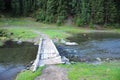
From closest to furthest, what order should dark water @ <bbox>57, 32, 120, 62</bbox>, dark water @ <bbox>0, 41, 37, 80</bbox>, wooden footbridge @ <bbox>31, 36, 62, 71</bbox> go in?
dark water @ <bbox>0, 41, 37, 80</bbox>
wooden footbridge @ <bbox>31, 36, 62, 71</bbox>
dark water @ <bbox>57, 32, 120, 62</bbox>

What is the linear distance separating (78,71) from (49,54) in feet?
20.2

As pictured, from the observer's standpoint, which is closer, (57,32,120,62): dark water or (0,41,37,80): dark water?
(0,41,37,80): dark water

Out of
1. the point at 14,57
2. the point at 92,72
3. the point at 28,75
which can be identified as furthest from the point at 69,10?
the point at 28,75

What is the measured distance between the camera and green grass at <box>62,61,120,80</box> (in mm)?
20125

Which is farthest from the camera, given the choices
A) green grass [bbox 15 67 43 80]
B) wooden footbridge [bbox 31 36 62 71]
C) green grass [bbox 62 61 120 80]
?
wooden footbridge [bbox 31 36 62 71]

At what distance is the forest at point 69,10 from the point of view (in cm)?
5047

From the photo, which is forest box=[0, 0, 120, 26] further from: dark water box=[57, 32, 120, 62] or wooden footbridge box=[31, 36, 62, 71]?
wooden footbridge box=[31, 36, 62, 71]

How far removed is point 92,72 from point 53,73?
10.2ft

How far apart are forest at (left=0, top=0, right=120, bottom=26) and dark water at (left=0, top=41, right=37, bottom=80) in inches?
641

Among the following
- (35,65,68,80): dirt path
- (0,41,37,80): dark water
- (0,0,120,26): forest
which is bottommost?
(0,41,37,80): dark water

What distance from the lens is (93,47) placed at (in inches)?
1347

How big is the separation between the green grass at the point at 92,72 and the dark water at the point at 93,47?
4.55 meters

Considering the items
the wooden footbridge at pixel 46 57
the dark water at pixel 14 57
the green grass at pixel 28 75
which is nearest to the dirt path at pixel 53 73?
the green grass at pixel 28 75

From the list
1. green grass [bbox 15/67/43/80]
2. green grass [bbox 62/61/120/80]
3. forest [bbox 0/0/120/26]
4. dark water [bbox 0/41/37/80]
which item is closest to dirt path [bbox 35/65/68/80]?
green grass [bbox 15/67/43/80]
